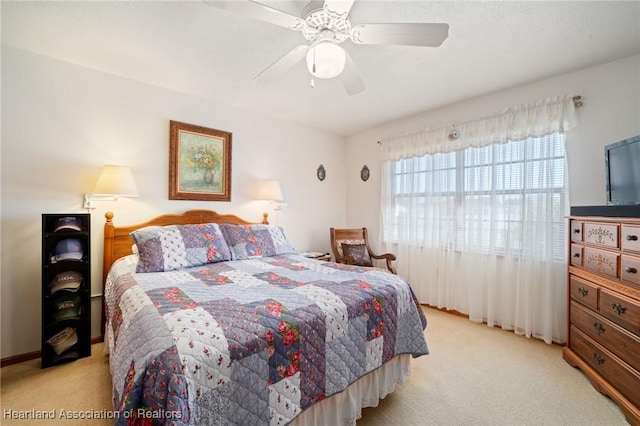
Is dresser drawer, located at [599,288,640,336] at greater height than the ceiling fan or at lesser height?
lesser

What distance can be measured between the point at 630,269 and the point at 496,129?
1.75 meters

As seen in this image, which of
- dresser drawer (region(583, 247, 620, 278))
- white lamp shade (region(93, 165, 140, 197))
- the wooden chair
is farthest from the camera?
the wooden chair

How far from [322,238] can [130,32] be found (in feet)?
10.6

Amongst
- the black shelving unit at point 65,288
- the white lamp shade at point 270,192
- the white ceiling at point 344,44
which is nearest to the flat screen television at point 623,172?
the white ceiling at point 344,44

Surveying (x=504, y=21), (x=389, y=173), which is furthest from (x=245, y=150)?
(x=504, y=21)

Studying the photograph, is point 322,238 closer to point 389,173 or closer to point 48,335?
point 389,173

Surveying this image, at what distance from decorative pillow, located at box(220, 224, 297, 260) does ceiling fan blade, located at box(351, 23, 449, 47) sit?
2.01 meters

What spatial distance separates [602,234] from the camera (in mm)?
1891

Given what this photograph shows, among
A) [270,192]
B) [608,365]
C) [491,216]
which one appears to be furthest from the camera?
[270,192]

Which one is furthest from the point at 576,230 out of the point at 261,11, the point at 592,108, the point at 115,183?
the point at 115,183

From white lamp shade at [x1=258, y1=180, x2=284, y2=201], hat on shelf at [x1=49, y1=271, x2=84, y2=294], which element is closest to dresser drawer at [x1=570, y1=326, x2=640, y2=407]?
white lamp shade at [x1=258, y1=180, x2=284, y2=201]

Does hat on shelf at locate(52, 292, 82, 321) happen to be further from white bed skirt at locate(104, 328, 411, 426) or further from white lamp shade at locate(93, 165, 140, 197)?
white bed skirt at locate(104, 328, 411, 426)

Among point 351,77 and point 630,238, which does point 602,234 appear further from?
point 351,77

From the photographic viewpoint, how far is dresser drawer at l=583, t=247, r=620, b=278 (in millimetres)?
1777
